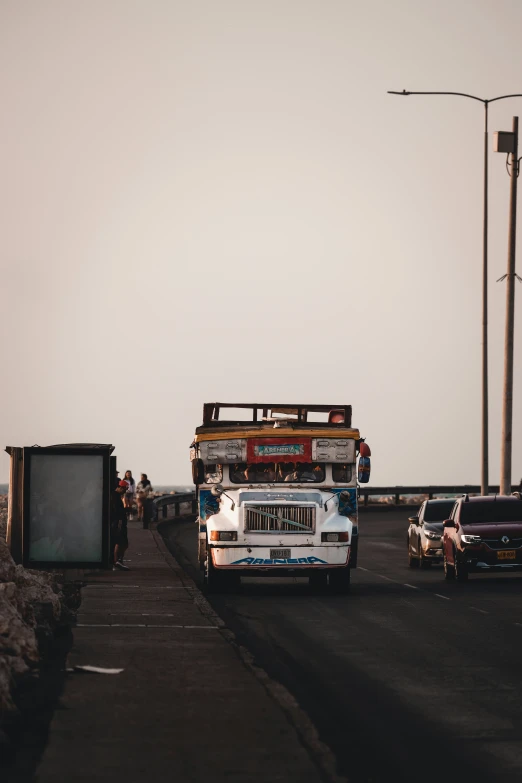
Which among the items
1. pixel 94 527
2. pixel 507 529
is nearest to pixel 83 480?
pixel 94 527

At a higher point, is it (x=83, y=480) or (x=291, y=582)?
(x=83, y=480)

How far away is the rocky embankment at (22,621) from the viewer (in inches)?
487

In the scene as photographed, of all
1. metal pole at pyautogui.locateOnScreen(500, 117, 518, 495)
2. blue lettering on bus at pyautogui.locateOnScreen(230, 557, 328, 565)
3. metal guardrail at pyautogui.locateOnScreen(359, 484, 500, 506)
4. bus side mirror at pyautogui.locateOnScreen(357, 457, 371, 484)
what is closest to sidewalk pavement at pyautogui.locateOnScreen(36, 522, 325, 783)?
blue lettering on bus at pyautogui.locateOnScreen(230, 557, 328, 565)

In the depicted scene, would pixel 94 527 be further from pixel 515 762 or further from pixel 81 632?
pixel 515 762

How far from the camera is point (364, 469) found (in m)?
26.5

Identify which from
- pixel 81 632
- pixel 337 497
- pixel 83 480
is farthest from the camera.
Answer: pixel 337 497

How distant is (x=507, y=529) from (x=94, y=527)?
358 inches

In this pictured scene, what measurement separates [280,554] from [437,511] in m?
10.0

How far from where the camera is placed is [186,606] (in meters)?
22.1

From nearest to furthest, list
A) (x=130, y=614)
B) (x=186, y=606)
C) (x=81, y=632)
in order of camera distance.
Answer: (x=81, y=632) < (x=130, y=614) < (x=186, y=606)

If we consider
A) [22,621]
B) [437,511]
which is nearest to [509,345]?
[437,511]

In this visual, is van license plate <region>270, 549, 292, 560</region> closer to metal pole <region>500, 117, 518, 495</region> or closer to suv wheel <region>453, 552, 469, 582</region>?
suv wheel <region>453, 552, 469, 582</region>

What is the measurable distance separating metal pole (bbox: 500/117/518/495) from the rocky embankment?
53.3ft

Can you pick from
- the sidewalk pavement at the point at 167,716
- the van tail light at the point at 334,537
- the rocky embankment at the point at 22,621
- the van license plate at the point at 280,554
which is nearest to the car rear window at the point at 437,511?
the van tail light at the point at 334,537
